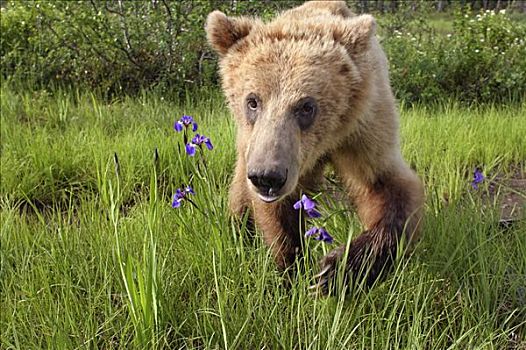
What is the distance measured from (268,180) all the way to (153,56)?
434 cm

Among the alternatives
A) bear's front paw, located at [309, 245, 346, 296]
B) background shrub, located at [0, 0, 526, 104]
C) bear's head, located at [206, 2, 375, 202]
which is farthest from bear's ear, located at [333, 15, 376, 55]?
background shrub, located at [0, 0, 526, 104]

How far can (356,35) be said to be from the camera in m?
2.58

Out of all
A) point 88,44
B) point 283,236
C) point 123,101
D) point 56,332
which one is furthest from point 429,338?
point 88,44

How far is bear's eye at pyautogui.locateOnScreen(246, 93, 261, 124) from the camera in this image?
7.98ft

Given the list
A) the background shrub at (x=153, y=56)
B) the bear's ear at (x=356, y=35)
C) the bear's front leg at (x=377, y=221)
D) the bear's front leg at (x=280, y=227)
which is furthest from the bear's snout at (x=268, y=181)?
the background shrub at (x=153, y=56)

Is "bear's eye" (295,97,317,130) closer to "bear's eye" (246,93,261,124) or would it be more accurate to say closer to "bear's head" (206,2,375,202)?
"bear's head" (206,2,375,202)

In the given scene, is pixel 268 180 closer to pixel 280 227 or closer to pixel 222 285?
pixel 222 285

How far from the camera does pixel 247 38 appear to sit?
105 inches

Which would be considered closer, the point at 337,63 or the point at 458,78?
the point at 337,63

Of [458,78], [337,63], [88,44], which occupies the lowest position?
[458,78]

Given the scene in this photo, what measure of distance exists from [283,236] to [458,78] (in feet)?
13.2

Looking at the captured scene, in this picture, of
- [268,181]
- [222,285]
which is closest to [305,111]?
[268,181]

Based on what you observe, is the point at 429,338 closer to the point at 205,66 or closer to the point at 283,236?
the point at 283,236

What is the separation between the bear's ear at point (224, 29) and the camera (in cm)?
269
